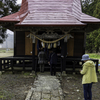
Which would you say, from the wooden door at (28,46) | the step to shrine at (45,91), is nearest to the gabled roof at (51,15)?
the wooden door at (28,46)

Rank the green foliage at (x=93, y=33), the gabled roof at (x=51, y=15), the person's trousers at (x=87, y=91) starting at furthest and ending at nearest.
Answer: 1. the green foliage at (x=93, y=33)
2. the gabled roof at (x=51, y=15)
3. the person's trousers at (x=87, y=91)

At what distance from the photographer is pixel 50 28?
729 centimetres

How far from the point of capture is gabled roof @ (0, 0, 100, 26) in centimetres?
696

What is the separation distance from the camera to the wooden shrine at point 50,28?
7.02 meters

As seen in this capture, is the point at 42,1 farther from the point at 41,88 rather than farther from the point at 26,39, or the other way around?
the point at 41,88

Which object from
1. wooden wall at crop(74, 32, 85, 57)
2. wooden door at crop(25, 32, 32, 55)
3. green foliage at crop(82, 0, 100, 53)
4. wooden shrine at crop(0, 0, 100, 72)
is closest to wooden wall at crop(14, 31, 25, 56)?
wooden shrine at crop(0, 0, 100, 72)

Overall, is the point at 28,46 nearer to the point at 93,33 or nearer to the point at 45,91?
the point at 45,91

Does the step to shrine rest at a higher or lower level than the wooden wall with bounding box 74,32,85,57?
lower

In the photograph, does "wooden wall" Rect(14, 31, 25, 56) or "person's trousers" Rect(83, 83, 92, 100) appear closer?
"person's trousers" Rect(83, 83, 92, 100)

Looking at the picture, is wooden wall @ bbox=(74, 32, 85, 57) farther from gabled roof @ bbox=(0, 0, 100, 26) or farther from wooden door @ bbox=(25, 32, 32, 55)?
wooden door @ bbox=(25, 32, 32, 55)

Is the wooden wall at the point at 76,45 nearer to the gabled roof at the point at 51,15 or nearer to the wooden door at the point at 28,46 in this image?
the gabled roof at the point at 51,15

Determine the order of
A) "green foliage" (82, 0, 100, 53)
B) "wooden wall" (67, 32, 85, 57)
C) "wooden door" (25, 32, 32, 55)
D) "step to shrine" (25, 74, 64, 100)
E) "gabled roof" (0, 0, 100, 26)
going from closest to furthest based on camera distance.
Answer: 1. "step to shrine" (25, 74, 64, 100)
2. "gabled roof" (0, 0, 100, 26)
3. "wooden wall" (67, 32, 85, 57)
4. "wooden door" (25, 32, 32, 55)
5. "green foliage" (82, 0, 100, 53)

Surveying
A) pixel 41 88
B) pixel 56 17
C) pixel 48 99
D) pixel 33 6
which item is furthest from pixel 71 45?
pixel 48 99

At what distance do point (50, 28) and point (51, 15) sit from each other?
110 cm
